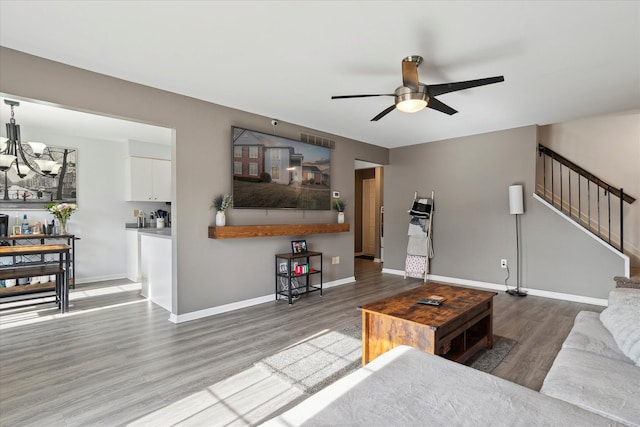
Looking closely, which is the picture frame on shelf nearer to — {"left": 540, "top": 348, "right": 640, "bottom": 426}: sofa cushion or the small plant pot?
the small plant pot

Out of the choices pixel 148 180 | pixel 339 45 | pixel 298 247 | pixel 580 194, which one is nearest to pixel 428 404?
pixel 339 45

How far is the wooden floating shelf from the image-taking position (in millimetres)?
3748

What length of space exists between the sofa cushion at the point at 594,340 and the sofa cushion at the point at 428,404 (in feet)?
3.12

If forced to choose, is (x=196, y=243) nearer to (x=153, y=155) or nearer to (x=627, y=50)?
(x=153, y=155)

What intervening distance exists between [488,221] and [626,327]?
352 centimetres

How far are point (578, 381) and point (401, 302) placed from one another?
4.04ft

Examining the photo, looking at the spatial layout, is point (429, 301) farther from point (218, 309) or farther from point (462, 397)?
point (218, 309)

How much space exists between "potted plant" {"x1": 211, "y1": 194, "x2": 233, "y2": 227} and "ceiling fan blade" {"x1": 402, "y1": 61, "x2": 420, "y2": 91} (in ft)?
7.83

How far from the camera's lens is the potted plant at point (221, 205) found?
3785mm

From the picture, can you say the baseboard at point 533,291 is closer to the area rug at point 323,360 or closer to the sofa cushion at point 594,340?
the area rug at point 323,360

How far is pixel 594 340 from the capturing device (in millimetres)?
1993

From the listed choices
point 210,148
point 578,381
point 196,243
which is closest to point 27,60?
point 210,148

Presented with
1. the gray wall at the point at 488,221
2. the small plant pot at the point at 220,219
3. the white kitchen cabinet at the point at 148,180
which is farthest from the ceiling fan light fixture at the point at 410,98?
the white kitchen cabinet at the point at 148,180

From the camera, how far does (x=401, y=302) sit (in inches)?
103
